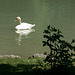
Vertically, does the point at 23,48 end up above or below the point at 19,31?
below

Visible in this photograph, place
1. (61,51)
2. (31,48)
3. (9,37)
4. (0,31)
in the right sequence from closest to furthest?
(61,51) → (31,48) → (9,37) → (0,31)

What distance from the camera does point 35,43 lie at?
11.3 meters

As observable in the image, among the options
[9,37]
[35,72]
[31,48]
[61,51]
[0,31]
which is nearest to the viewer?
[61,51]

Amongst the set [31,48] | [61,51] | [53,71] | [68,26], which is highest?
[68,26]

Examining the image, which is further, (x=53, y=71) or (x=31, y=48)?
(x=31, y=48)

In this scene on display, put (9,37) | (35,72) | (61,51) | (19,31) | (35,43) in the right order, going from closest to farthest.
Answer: (61,51), (35,72), (35,43), (9,37), (19,31)

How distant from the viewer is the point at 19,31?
48.4 ft

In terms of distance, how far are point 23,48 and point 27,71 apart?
5.39 meters

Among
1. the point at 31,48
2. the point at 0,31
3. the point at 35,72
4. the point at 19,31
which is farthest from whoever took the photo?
the point at 19,31

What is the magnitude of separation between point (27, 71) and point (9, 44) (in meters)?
6.11

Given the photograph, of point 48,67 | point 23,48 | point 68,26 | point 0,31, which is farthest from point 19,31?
point 48,67

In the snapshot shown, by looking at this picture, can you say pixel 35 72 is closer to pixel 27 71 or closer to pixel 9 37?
pixel 27 71

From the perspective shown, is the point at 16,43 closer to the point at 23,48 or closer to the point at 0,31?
the point at 23,48

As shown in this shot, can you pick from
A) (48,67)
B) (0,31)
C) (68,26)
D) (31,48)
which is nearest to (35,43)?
(31,48)
